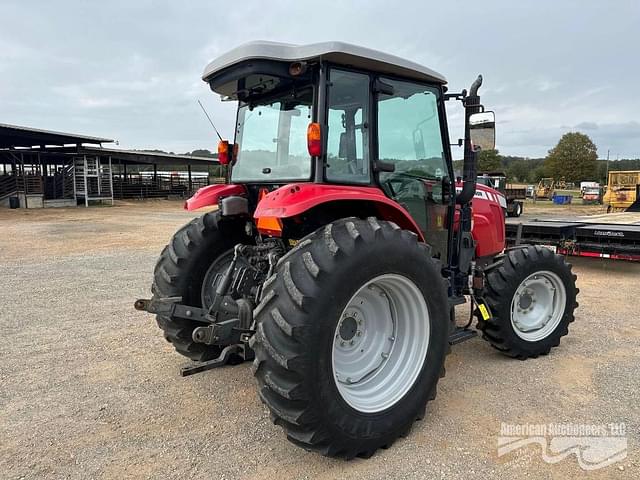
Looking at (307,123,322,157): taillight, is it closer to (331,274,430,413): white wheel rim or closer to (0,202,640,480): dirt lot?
(331,274,430,413): white wheel rim

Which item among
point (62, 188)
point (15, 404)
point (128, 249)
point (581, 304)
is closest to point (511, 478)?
point (15, 404)

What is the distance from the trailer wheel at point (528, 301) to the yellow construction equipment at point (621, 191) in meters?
20.1

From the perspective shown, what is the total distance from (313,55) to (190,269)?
1.83 metres

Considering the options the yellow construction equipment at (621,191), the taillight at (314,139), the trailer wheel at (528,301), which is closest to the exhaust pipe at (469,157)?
the trailer wheel at (528,301)

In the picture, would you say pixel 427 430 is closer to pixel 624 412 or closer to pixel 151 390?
pixel 624 412

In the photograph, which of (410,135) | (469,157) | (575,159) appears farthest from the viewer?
(575,159)

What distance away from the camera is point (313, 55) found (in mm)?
2787

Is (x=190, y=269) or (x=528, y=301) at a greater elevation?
(x=190, y=269)

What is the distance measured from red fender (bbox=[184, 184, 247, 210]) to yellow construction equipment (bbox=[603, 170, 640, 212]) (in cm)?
2219

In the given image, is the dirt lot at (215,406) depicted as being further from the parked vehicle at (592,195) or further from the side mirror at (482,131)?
the parked vehicle at (592,195)

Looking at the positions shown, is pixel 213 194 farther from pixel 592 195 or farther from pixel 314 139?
pixel 592 195

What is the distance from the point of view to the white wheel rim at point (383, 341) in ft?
9.59

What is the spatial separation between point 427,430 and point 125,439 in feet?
6.11

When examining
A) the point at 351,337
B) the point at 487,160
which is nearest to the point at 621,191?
the point at 487,160
